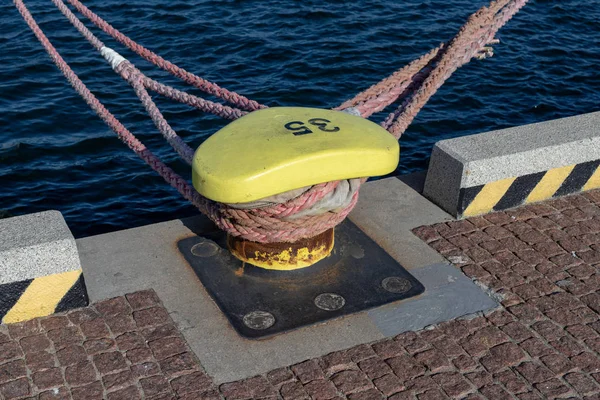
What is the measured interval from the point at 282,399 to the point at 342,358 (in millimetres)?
492

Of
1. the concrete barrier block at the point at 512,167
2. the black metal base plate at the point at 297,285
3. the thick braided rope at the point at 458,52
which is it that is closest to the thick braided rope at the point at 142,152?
the black metal base plate at the point at 297,285

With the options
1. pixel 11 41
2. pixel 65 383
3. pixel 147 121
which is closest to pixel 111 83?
pixel 147 121

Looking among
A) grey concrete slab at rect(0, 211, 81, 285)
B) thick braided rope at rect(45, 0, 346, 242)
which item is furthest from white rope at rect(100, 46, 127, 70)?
grey concrete slab at rect(0, 211, 81, 285)

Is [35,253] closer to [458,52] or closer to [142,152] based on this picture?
[142,152]

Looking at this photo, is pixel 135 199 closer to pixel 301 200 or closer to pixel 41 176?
pixel 41 176

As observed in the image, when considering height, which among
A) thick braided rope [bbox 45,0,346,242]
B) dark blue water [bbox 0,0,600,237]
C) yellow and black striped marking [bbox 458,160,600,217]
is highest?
thick braided rope [bbox 45,0,346,242]

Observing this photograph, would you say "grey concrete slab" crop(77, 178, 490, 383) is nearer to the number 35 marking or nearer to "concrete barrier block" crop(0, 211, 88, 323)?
"concrete barrier block" crop(0, 211, 88, 323)

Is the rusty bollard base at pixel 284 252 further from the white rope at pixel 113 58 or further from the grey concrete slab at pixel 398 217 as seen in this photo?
the white rope at pixel 113 58

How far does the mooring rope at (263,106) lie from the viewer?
16.9 ft

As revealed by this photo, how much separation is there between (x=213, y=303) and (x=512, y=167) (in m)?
2.54

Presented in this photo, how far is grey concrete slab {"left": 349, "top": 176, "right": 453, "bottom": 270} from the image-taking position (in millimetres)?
5875

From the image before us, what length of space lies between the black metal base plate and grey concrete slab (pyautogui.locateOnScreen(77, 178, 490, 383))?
0.06 meters

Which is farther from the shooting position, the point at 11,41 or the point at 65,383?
the point at 11,41

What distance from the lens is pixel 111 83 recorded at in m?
10.7
